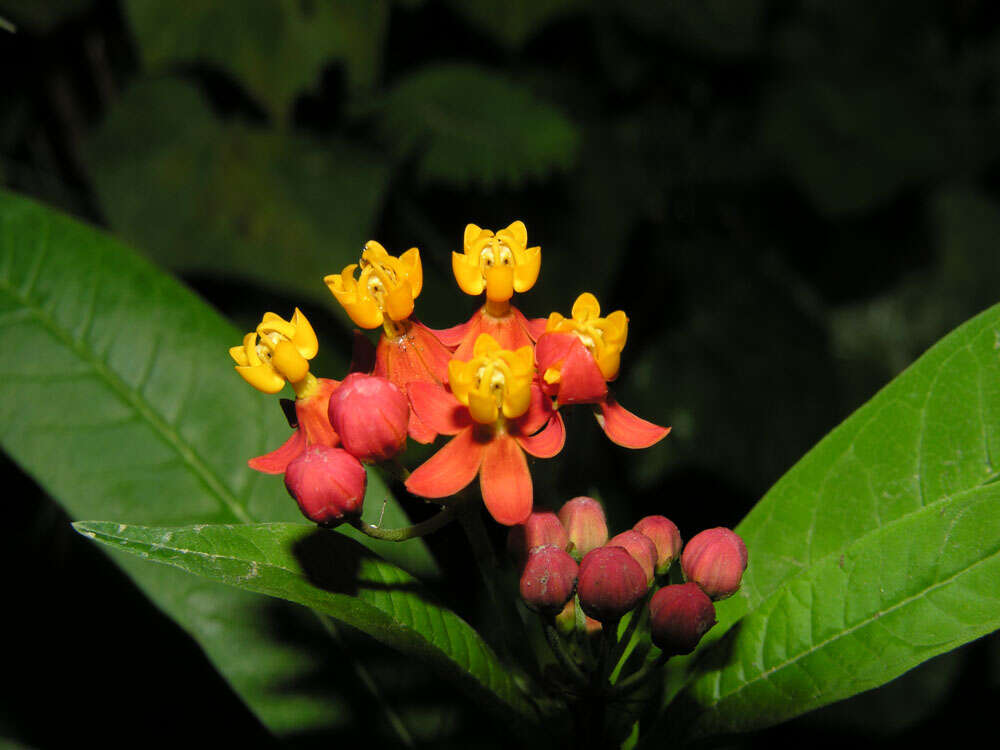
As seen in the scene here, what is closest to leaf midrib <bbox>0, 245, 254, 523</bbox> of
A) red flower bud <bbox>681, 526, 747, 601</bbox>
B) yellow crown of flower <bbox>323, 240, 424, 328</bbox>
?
yellow crown of flower <bbox>323, 240, 424, 328</bbox>

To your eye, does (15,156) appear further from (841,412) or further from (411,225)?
(841,412)

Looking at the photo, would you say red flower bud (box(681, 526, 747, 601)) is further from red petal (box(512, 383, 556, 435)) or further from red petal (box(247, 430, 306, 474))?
red petal (box(247, 430, 306, 474))

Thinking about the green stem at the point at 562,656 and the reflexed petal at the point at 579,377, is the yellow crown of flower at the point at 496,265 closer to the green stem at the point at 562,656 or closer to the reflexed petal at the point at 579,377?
the reflexed petal at the point at 579,377

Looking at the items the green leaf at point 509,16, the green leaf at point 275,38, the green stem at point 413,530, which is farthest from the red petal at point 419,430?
the green leaf at point 509,16

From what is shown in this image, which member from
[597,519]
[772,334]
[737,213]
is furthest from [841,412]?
[597,519]

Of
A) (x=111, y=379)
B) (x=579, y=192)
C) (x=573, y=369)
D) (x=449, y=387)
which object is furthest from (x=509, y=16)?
(x=573, y=369)

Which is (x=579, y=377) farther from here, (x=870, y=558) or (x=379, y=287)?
(x=870, y=558)
